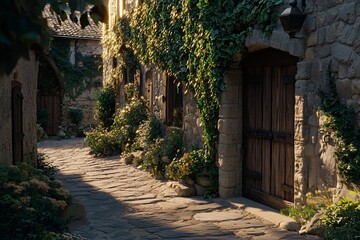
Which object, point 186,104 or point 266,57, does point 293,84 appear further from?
point 186,104

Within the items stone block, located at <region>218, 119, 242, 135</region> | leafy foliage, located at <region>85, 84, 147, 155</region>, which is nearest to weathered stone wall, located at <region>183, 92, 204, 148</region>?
stone block, located at <region>218, 119, 242, 135</region>

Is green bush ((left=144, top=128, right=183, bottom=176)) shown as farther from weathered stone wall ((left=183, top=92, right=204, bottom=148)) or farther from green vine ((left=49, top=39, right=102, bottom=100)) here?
green vine ((left=49, top=39, right=102, bottom=100))

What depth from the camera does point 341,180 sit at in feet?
Answer: 16.9

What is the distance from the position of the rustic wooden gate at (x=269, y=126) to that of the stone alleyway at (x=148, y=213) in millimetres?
494

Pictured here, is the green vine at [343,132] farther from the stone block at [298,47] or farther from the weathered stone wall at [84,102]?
the weathered stone wall at [84,102]

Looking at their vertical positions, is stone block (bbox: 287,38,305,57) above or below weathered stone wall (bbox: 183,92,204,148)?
above

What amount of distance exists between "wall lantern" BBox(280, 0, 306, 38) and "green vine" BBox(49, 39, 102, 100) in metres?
14.0

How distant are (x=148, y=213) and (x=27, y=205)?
78.0 inches

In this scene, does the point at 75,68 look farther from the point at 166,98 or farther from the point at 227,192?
the point at 227,192

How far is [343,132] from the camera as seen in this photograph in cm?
504

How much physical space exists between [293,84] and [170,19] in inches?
145

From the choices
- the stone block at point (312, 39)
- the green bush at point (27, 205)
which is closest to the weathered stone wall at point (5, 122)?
the green bush at point (27, 205)

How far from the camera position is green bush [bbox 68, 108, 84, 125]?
1930cm

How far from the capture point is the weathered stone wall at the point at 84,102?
19266 millimetres
